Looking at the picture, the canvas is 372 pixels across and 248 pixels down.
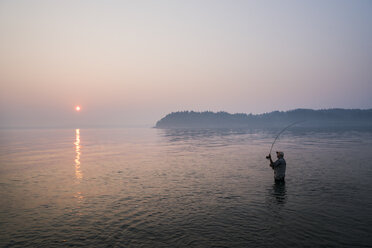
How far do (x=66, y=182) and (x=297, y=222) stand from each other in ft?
57.1

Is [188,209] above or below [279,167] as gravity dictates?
below

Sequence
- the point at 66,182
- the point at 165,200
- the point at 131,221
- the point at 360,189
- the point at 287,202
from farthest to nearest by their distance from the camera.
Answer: the point at 66,182
the point at 360,189
the point at 165,200
the point at 287,202
the point at 131,221

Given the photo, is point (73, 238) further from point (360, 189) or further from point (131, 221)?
point (360, 189)

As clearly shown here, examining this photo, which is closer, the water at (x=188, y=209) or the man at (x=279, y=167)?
the water at (x=188, y=209)

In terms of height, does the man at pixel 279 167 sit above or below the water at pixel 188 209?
above

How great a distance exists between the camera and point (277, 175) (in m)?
17.6

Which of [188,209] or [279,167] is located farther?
[279,167]

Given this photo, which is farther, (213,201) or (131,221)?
(213,201)

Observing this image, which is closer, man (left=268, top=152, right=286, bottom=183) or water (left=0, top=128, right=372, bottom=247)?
water (left=0, top=128, right=372, bottom=247)

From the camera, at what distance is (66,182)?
2036 centimetres

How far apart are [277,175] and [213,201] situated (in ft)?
19.3

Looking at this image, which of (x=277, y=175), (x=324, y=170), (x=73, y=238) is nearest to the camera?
(x=73, y=238)

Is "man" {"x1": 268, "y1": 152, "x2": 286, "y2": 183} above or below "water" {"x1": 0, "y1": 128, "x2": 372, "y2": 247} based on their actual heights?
above

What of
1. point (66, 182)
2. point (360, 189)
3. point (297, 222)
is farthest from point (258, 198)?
point (66, 182)
